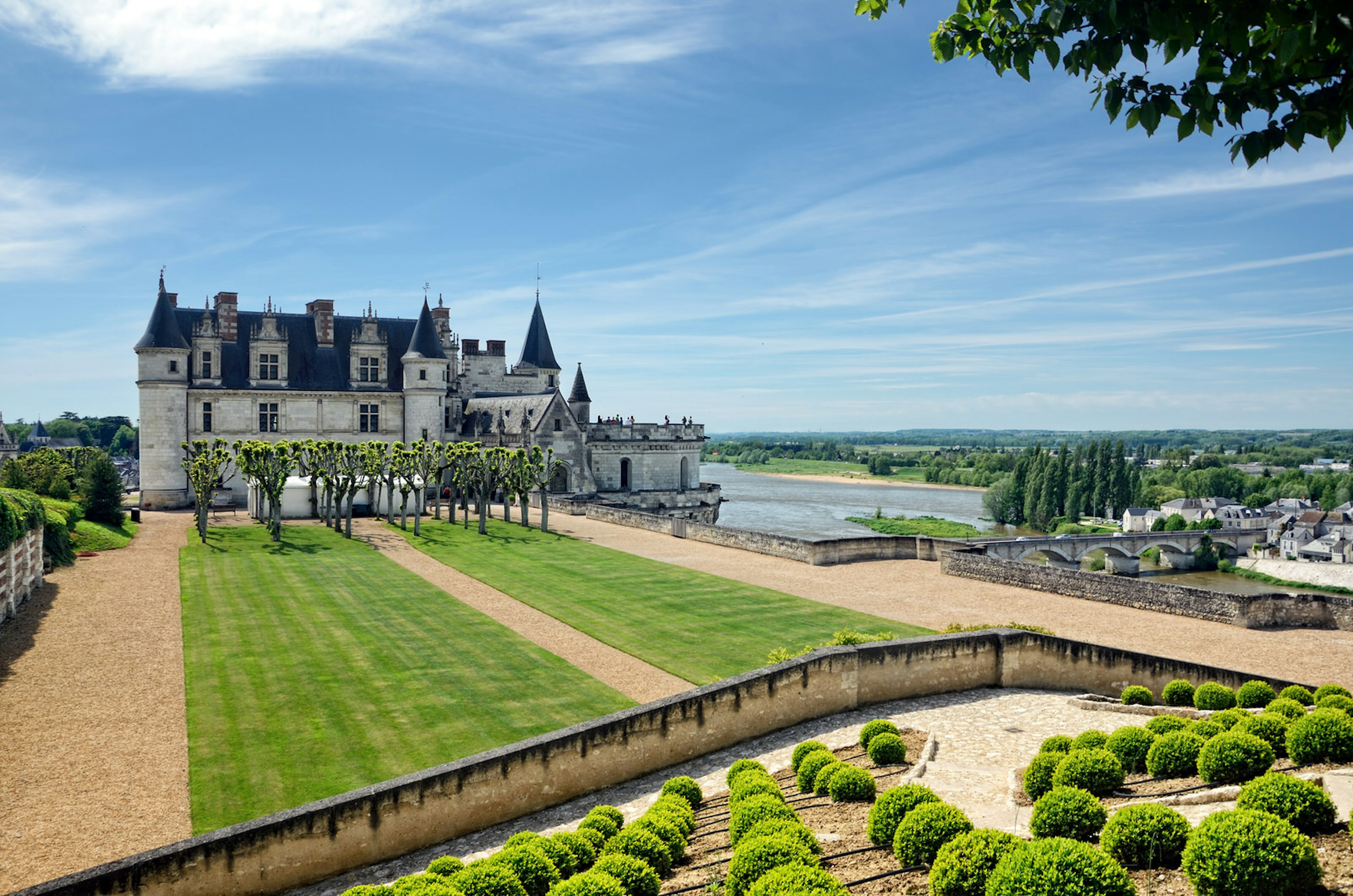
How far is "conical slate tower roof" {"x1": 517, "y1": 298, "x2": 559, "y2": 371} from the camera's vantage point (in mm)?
56781

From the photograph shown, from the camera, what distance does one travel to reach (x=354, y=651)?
16766 millimetres

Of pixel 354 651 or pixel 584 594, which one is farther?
pixel 584 594

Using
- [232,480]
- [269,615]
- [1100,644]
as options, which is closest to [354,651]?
[269,615]

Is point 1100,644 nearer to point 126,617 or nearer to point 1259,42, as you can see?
point 1259,42

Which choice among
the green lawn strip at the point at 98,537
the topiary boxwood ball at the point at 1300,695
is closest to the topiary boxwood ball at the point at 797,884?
the topiary boxwood ball at the point at 1300,695

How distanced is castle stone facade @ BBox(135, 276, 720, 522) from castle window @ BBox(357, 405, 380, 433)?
0.06m

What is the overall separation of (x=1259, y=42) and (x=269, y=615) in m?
20.4

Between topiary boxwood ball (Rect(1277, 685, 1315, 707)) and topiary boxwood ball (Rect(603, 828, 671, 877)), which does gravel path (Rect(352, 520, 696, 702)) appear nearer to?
topiary boxwood ball (Rect(603, 828, 671, 877))

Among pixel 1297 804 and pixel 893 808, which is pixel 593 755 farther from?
pixel 1297 804

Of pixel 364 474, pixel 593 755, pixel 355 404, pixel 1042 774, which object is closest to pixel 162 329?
pixel 355 404

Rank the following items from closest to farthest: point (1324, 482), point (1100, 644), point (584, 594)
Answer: point (1100, 644) < point (584, 594) < point (1324, 482)

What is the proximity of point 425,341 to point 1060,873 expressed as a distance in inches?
1745

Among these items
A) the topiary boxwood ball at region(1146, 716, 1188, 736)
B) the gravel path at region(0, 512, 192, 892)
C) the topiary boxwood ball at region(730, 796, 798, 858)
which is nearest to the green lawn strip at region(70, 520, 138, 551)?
the gravel path at region(0, 512, 192, 892)

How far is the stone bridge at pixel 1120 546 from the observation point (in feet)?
122
